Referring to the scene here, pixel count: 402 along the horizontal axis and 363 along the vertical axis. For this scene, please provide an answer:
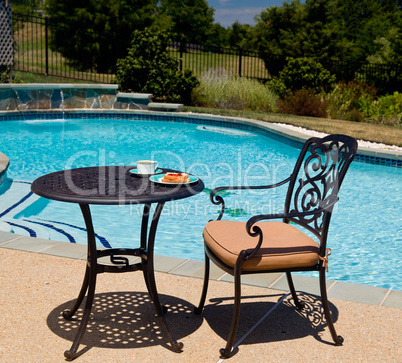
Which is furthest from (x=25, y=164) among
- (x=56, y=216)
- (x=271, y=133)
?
(x=271, y=133)

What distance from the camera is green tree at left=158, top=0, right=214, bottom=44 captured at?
178 ft

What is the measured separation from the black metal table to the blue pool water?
2073 millimetres

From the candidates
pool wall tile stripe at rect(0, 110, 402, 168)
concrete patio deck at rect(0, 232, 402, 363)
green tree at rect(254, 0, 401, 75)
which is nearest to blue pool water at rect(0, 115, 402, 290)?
pool wall tile stripe at rect(0, 110, 402, 168)

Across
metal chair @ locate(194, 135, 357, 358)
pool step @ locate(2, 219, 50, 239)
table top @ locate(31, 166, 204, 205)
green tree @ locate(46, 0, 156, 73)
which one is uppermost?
green tree @ locate(46, 0, 156, 73)

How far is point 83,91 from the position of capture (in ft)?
44.1

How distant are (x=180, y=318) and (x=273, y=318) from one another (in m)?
0.56

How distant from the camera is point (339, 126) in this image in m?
11.1

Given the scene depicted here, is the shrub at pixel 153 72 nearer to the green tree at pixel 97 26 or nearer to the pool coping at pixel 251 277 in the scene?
the green tree at pixel 97 26

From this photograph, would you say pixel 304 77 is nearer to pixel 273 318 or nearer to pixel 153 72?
pixel 153 72

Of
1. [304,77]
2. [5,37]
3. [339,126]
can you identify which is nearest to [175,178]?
[339,126]

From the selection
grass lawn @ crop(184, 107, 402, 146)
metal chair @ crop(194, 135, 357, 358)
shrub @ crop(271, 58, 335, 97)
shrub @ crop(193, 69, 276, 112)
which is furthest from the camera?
shrub @ crop(271, 58, 335, 97)

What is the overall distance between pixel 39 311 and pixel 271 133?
27.3 feet

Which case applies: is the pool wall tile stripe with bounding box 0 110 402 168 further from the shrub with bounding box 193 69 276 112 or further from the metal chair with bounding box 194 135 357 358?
the metal chair with bounding box 194 135 357 358

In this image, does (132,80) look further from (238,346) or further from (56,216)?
(238,346)
